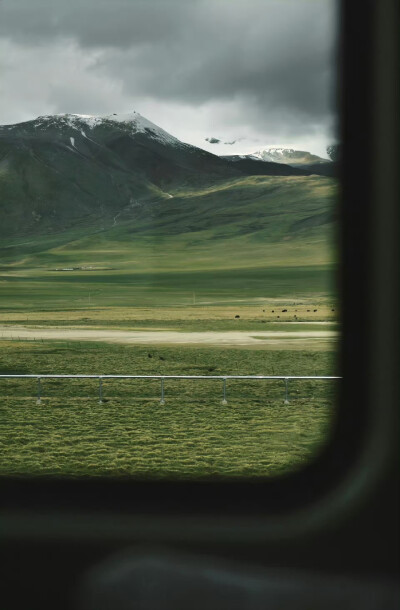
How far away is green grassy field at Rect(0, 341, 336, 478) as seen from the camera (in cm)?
190

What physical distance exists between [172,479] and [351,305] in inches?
26.0

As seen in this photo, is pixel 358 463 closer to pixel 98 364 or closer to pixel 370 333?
pixel 370 333

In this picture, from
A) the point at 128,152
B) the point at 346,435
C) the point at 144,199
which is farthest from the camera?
the point at 144,199

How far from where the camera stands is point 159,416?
558 inches

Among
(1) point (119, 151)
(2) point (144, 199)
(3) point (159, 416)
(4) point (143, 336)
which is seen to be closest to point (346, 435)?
(1) point (119, 151)

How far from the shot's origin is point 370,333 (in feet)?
5.24

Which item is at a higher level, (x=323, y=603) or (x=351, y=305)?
(x=351, y=305)

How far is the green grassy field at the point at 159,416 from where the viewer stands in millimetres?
1904

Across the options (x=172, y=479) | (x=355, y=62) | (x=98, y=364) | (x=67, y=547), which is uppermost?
(x=355, y=62)

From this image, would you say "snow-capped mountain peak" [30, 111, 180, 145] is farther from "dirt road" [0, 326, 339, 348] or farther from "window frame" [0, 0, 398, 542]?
"dirt road" [0, 326, 339, 348]

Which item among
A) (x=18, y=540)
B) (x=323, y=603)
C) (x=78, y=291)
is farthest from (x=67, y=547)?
(x=78, y=291)

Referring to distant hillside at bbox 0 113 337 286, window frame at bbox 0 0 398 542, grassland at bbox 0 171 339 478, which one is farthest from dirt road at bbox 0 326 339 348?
window frame at bbox 0 0 398 542

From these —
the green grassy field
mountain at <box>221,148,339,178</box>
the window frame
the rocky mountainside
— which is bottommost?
the green grassy field

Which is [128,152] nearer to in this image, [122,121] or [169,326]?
[122,121]
